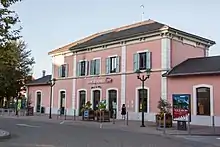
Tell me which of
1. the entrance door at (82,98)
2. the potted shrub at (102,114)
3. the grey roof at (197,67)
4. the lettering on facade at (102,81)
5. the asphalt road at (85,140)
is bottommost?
the asphalt road at (85,140)

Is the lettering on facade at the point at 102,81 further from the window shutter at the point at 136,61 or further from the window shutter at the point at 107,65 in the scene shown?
the window shutter at the point at 136,61

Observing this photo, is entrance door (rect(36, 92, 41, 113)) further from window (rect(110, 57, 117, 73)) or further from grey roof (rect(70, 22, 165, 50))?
window (rect(110, 57, 117, 73))

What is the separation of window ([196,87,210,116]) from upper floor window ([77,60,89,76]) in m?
13.9

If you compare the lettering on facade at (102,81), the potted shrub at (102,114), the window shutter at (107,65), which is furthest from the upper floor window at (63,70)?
the potted shrub at (102,114)

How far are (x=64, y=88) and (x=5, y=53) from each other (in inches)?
1012

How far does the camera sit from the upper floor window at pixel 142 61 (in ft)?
97.7

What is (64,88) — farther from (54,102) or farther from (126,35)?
(126,35)

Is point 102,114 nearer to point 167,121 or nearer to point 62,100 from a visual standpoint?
point 167,121

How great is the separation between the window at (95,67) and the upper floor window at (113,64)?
1.37m

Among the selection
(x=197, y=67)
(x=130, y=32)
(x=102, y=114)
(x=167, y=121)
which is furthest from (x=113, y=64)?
(x=167, y=121)

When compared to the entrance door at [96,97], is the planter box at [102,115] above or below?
below

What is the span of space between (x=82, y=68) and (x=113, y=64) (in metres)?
4.99

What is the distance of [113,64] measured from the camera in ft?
109

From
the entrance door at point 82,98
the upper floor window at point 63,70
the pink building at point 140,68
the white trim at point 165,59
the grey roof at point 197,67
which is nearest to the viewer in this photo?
the grey roof at point 197,67
